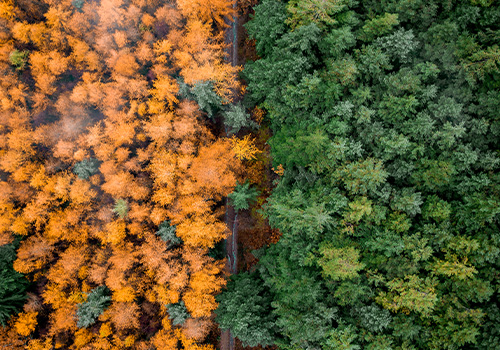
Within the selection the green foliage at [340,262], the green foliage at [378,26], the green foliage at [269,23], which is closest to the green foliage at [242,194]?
the green foliage at [340,262]

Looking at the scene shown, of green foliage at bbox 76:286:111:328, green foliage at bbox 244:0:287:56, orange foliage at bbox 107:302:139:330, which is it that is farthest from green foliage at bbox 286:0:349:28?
green foliage at bbox 76:286:111:328

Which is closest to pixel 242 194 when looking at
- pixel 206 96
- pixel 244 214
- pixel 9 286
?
pixel 244 214

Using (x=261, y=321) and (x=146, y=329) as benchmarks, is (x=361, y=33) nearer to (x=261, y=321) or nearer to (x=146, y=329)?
(x=261, y=321)

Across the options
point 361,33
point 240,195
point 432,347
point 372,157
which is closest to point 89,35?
point 240,195

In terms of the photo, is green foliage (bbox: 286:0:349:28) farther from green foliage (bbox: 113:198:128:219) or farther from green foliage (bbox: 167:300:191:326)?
green foliage (bbox: 167:300:191:326)

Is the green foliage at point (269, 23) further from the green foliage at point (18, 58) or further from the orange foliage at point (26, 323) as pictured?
the orange foliage at point (26, 323)

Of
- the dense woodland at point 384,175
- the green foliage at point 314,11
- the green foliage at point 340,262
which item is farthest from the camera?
the green foliage at point 314,11
